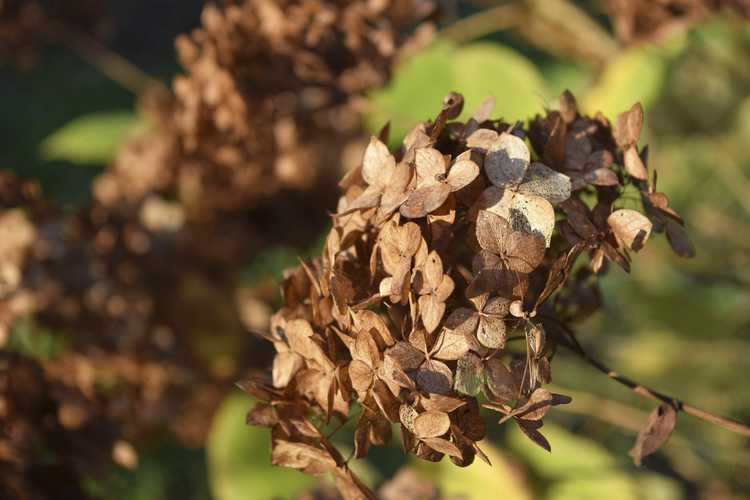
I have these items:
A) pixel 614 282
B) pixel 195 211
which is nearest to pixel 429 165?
pixel 195 211

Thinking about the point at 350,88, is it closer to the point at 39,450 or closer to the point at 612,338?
the point at 39,450

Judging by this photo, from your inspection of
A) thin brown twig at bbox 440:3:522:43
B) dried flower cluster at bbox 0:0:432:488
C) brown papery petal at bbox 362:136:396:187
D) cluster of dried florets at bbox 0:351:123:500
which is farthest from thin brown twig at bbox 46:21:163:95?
brown papery petal at bbox 362:136:396:187

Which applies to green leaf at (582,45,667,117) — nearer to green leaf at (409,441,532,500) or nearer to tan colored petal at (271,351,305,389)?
green leaf at (409,441,532,500)

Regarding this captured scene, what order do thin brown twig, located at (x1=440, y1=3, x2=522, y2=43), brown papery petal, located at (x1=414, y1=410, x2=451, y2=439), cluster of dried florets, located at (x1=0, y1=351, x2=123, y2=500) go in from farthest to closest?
thin brown twig, located at (x1=440, y1=3, x2=522, y2=43) → cluster of dried florets, located at (x1=0, y1=351, x2=123, y2=500) → brown papery petal, located at (x1=414, y1=410, x2=451, y2=439)

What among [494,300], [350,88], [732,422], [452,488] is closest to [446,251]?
[494,300]

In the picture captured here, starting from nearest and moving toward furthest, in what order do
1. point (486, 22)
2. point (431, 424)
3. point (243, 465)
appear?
point (431, 424)
point (243, 465)
point (486, 22)

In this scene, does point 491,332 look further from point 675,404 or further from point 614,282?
point 614,282

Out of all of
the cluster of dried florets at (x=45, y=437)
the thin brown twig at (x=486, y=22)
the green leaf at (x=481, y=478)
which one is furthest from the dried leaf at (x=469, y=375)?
the thin brown twig at (x=486, y=22)
